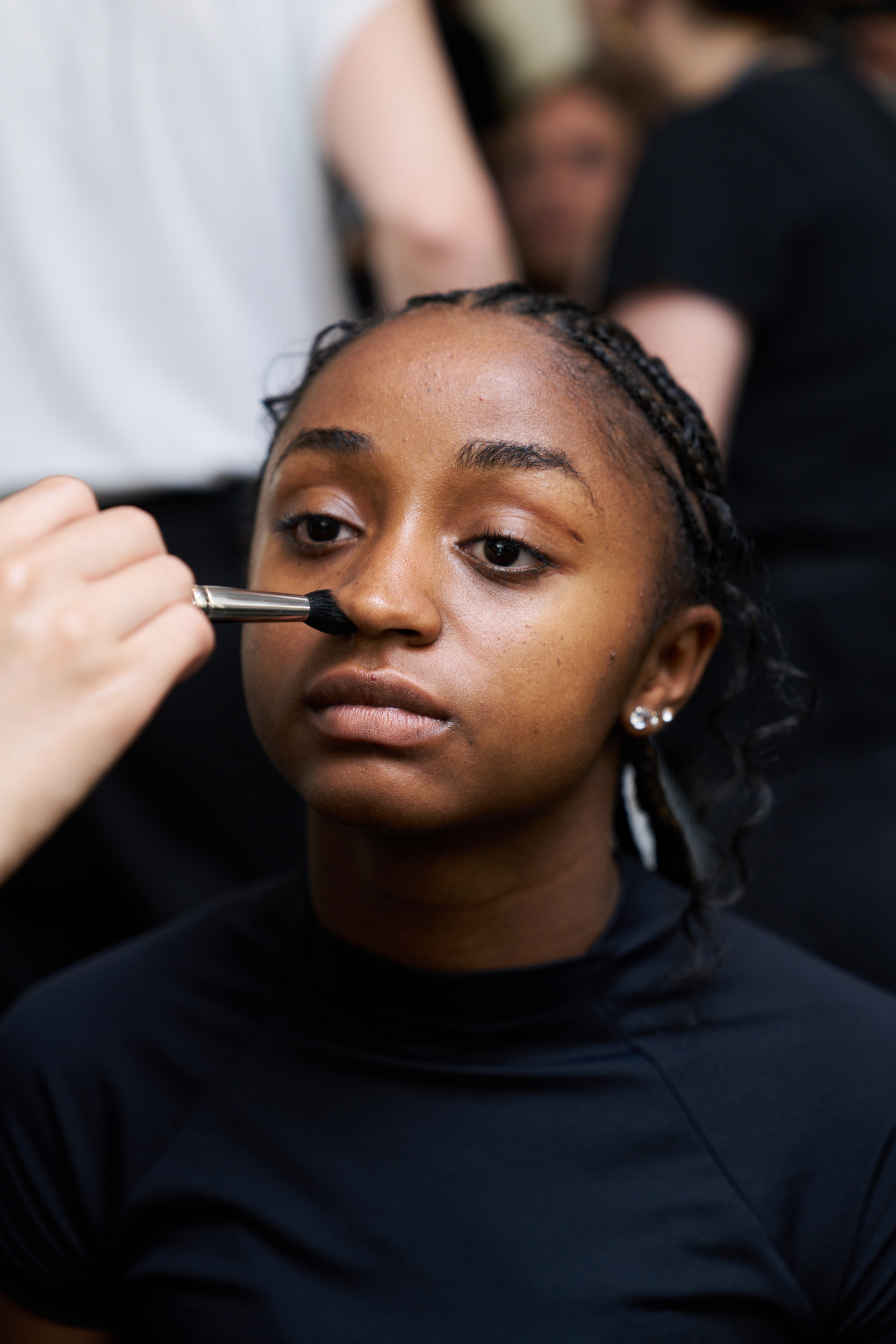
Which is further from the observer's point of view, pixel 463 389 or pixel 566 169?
pixel 566 169

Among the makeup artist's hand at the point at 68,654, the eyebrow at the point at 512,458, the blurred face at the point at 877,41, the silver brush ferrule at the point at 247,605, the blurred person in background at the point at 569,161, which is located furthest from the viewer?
the blurred person in background at the point at 569,161

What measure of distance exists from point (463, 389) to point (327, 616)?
20 cm

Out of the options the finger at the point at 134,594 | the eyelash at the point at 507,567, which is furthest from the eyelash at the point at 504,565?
the finger at the point at 134,594

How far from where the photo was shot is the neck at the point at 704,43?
1623mm

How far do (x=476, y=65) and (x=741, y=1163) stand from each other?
2131mm

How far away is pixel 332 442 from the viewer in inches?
38.2

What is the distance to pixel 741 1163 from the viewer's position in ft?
3.18

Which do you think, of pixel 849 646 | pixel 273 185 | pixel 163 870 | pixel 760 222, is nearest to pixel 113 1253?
pixel 163 870

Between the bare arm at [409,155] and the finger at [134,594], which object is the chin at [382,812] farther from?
the bare arm at [409,155]

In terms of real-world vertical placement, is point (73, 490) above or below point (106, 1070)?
above

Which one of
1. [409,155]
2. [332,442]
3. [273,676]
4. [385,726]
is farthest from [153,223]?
[385,726]

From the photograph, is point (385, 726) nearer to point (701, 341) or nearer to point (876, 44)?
point (701, 341)

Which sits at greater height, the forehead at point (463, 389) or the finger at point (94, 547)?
the finger at point (94, 547)

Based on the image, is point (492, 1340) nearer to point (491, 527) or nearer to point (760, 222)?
point (491, 527)
